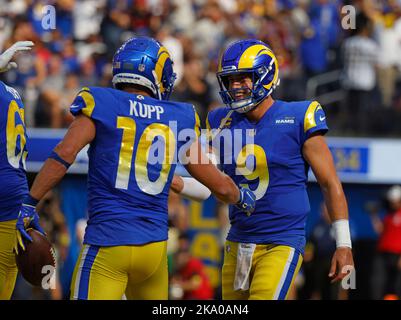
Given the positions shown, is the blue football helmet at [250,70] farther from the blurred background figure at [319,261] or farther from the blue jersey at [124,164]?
the blurred background figure at [319,261]

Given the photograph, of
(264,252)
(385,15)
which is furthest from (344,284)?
(385,15)

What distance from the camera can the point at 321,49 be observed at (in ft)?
45.0

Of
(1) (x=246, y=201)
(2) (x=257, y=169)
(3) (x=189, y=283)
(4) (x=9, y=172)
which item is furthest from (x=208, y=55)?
A: (1) (x=246, y=201)

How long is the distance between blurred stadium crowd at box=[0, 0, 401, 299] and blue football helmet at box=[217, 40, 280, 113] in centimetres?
603

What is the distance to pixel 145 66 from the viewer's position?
5.26 m

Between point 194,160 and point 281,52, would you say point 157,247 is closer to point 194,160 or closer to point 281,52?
point 194,160

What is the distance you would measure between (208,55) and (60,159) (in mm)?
8788

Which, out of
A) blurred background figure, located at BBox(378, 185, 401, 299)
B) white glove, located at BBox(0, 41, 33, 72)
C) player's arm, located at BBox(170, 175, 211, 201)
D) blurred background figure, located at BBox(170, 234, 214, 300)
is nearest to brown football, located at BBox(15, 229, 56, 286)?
player's arm, located at BBox(170, 175, 211, 201)

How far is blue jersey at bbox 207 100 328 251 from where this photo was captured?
585 cm

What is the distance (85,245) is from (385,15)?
1010cm

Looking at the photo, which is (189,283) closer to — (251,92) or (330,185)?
(251,92)

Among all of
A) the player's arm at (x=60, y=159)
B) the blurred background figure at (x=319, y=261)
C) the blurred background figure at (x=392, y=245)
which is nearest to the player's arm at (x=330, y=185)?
the player's arm at (x=60, y=159)

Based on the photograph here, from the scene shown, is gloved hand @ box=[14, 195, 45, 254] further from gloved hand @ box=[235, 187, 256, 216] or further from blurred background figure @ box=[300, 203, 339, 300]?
blurred background figure @ box=[300, 203, 339, 300]

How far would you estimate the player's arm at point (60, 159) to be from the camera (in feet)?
16.5
